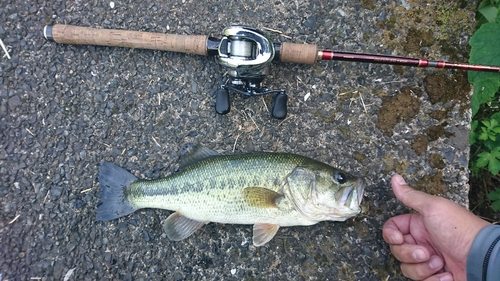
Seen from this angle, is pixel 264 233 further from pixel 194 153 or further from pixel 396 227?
pixel 396 227

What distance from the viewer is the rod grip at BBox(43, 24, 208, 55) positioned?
3.13m

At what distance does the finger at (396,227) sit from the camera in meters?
3.03

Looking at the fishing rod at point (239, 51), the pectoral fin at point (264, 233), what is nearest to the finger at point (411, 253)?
the pectoral fin at point (264, 233)

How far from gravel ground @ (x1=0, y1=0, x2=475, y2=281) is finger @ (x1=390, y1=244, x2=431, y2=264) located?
23 cm

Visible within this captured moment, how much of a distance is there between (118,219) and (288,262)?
160 cm

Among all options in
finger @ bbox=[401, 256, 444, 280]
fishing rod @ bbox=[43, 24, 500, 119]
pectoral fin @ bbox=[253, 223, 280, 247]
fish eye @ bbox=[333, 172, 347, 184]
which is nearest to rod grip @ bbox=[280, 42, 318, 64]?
fishing rod @ bbox=[43, 24, 500, 119]

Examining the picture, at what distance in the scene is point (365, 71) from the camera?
3.34 meters

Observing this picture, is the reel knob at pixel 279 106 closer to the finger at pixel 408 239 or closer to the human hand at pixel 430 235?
the human hand at pixel 430 235

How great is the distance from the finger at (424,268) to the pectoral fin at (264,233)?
116 centimetres

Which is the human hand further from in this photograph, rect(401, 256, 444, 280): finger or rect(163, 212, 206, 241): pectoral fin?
rect(163, 212, 206, 241): pectoral fin

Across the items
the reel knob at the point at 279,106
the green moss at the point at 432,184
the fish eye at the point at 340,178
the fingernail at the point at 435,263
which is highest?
the reel knob at the point at 279,106

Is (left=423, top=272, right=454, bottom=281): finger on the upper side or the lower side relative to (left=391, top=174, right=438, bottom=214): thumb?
lower

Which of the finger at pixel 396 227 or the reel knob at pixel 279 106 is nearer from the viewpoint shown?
the finger at pixel 396 227

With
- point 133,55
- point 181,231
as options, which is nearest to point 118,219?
point 181,231
